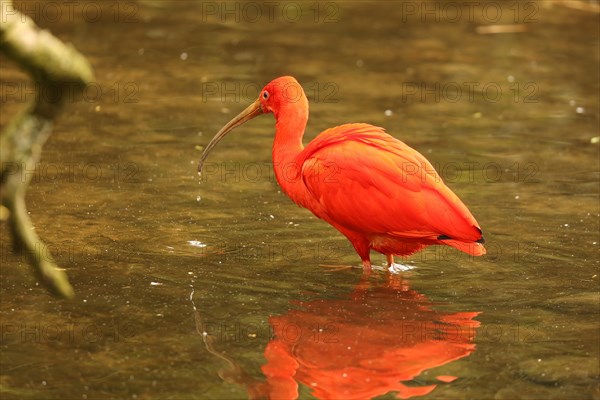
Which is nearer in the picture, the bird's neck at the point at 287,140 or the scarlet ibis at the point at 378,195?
the scarlet ibis at the point at 378,195

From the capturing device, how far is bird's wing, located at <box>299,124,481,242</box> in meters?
6.64

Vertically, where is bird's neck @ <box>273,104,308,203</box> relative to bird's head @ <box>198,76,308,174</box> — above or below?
below

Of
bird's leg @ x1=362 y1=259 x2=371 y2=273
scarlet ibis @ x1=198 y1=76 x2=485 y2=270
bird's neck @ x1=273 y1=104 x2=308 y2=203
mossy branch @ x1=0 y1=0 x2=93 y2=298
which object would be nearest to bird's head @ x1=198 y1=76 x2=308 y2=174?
bird's neck @ x1=273 y1=104 x2=308 y2=203

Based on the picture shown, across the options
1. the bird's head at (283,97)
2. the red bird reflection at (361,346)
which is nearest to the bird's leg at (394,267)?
the red bird reflection at (361,346)

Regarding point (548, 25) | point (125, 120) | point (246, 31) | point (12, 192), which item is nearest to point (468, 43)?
point (548, 25)

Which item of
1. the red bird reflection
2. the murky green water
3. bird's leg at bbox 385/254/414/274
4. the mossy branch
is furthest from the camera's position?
bird's leg at bbox 385/254/414/274

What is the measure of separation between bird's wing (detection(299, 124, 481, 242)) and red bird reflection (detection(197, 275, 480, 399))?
45 cm

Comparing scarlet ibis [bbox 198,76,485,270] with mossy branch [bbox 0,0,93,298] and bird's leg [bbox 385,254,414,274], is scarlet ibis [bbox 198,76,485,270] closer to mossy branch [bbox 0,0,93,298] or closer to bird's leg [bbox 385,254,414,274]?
bird's leg [bbox 385,254,414,274]

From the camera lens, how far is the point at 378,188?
6797 millimetres

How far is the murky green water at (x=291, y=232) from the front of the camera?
562 centimetres

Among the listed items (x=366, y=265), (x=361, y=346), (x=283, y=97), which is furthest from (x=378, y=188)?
(x=361, y=346)

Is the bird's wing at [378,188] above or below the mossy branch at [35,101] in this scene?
below

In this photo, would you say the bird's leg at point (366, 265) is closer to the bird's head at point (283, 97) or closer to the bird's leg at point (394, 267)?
the bird's leg at point (394, 267)

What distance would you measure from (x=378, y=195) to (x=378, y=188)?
0.14 feet
